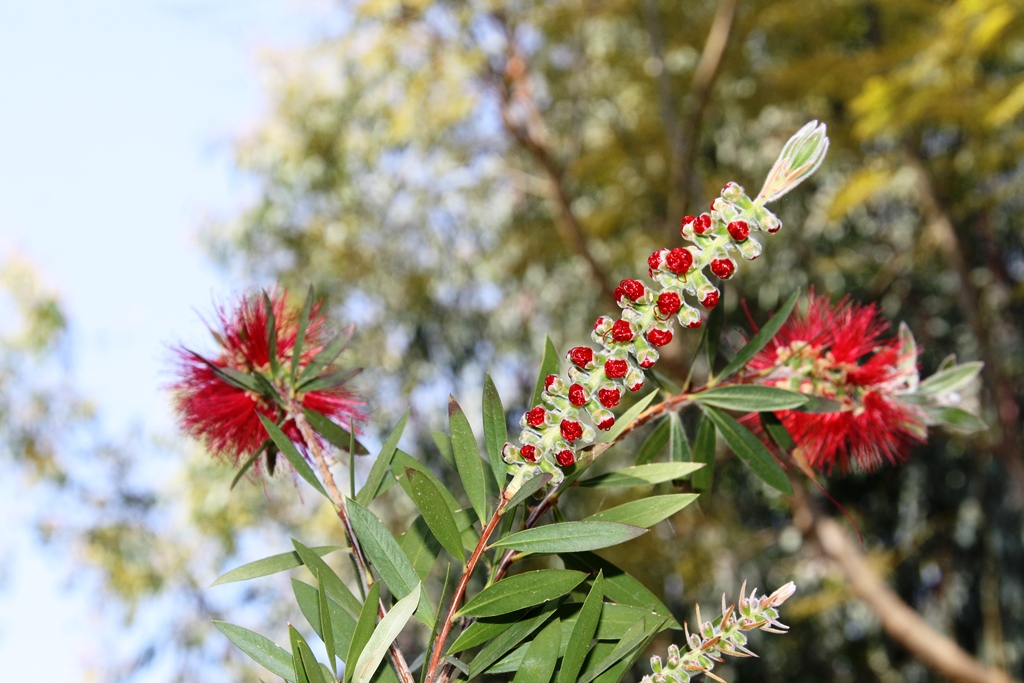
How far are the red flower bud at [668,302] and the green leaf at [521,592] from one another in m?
0.15

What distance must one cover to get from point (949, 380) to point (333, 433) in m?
0.50

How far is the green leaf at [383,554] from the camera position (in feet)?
1.69

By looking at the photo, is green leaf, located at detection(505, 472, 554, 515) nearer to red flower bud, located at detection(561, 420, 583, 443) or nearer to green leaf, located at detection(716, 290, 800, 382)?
red flower bud, located at detection(561, 420, 583, 443)

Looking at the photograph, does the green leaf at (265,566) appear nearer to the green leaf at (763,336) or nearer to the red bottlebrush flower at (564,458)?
the red bottlebrush flower at (564,458)

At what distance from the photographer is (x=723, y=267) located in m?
0.48

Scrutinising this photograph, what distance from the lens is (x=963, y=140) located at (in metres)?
4.66

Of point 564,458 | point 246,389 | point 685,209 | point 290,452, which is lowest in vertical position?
point 564,458

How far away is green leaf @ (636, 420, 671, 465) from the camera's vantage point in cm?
70

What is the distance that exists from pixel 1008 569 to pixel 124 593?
4186 mm

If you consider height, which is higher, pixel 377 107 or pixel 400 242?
pixel 377 107

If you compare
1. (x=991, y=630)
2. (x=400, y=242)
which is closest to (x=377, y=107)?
(x=400, y=242)

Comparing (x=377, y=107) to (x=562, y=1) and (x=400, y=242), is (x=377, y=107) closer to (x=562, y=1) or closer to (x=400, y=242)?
(x=400, y=242)

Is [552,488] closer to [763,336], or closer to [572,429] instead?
[572,429]

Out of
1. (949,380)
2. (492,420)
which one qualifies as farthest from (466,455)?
(949,380)
